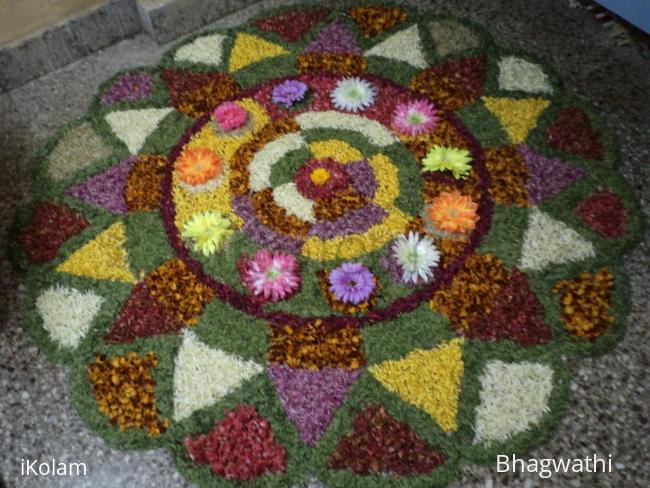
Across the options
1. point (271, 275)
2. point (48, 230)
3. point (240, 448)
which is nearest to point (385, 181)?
point (271, 275)

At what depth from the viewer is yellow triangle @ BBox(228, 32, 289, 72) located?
2.32 meters

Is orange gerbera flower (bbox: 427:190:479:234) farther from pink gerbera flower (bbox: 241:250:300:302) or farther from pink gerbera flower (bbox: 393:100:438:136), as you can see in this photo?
pink gerbera flower (bbox: 241:250:300:302)

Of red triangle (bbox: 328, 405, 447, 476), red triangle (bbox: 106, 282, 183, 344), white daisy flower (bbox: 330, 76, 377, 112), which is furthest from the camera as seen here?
white daisy flower (bbox: 330, 76, 377, 112)

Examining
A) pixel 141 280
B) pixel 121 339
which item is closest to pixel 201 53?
pixel 141 280

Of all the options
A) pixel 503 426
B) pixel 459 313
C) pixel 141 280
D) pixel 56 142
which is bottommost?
pixel 503 426

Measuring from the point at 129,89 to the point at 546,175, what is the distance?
1495 mm

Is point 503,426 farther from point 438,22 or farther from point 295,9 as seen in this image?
point 295,9

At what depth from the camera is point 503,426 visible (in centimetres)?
153

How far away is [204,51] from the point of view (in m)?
2.37

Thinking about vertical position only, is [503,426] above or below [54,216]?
below

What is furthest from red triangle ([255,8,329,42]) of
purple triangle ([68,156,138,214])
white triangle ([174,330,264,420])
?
white triangle ([174,330,264,420])

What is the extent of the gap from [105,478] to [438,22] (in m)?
1.98

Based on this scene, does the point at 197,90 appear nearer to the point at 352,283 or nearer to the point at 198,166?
the point at 198,166

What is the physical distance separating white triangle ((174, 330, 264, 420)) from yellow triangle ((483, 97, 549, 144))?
117cm
